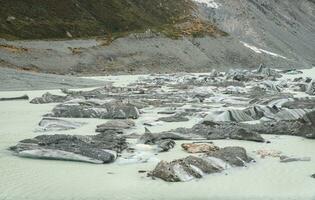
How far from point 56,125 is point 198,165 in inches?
287

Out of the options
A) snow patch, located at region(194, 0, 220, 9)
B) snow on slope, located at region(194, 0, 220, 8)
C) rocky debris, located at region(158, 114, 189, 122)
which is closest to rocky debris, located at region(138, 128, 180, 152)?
rocky debris, located at region(158, 114, 189, 122)

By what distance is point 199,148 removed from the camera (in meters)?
13.2

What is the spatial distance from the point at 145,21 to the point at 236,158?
8442 cm

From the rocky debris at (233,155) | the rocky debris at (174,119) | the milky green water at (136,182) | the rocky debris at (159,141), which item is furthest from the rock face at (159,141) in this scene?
the rocky debris at (174,119)

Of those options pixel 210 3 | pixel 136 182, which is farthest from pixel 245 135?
pixel 210 3

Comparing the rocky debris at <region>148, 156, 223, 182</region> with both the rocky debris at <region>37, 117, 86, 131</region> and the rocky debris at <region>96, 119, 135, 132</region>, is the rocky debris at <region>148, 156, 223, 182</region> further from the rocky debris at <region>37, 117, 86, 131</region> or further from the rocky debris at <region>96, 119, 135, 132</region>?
the rocky debris at <region>37, 117, 86, 131</region>

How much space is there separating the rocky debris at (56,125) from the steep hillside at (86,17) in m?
56.0

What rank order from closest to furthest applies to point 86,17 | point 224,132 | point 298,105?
1. point 224,132
2. point 298,105
3. point 86,17

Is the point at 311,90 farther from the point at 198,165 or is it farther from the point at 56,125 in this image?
the point at 198,165

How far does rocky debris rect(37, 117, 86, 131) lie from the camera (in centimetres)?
1692

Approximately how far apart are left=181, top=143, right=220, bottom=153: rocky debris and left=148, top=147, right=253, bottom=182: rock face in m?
0.65

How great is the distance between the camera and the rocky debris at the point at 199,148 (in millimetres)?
13000

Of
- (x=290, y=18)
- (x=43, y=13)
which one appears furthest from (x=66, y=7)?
(x=290, y=18)

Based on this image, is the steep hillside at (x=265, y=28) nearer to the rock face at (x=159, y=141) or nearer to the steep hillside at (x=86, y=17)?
the steep hillside at (x=86, y=17)
